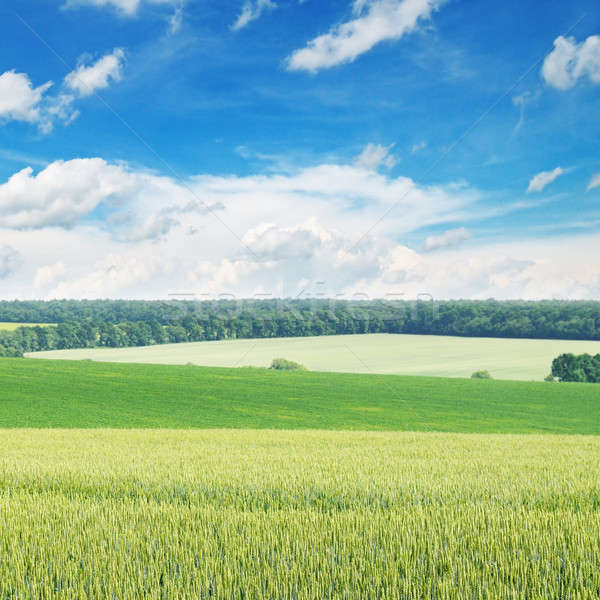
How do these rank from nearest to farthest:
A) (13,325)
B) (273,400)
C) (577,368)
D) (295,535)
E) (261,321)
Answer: (295,535)
(273,400)
(577,368)
(261,321)
(13,325)

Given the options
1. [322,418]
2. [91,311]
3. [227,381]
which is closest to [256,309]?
[91,311]

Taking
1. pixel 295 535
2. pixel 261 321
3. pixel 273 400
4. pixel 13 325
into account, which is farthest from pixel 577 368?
pixel 13 325

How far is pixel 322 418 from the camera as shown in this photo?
44.7 meters

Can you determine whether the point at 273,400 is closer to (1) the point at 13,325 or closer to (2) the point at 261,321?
(2) the point at 261,321

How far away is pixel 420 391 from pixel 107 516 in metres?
56.4

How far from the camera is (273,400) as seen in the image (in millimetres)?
52375

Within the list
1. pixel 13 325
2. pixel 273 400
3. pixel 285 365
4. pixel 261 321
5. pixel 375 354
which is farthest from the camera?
pixel 13 325

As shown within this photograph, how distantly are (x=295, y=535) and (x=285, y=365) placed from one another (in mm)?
80673

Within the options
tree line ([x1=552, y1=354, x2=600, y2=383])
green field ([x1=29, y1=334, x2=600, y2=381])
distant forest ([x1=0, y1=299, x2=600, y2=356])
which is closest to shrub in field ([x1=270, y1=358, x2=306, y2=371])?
green field ([x1=29, y1=334, x2=600, y2=381])

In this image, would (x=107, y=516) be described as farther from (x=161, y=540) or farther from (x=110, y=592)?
(x=110, y=592)

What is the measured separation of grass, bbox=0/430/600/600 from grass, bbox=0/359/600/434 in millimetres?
32676

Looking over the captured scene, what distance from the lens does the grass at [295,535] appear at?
434 cm

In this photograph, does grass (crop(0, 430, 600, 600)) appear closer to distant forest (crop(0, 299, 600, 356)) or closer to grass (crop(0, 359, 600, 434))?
grass (crop(0, 359, 600, 434))

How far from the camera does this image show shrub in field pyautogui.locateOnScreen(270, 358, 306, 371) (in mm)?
84812
